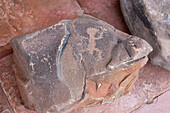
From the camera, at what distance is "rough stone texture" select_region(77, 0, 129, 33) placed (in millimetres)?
1722

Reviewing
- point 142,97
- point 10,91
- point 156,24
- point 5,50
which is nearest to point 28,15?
point 5,50

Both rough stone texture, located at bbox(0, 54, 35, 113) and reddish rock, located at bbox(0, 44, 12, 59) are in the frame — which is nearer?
rough stone texture, located at bbox(0, 54, 35, 113)

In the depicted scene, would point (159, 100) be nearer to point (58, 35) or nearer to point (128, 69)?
point (128, 69)

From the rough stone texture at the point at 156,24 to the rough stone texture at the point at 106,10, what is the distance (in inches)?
11.0

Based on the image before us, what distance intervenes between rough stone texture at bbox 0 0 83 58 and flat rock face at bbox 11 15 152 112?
46 cm

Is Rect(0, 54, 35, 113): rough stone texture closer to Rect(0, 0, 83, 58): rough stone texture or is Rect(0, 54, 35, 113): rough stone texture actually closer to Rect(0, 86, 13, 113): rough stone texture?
Rect(0, 86, 13, 113): rough stone texture

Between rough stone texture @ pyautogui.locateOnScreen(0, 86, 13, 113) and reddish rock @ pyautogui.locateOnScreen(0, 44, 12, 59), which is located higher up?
reddish rock @ pyautogui.locateOnScreen(0, 44, 12, 59)

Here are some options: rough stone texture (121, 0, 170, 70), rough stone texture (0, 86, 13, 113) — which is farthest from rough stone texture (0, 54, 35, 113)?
rough stone texture (121, 0, 170, 70)

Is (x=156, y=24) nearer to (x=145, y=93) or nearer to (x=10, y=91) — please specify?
(x=145, y=93)

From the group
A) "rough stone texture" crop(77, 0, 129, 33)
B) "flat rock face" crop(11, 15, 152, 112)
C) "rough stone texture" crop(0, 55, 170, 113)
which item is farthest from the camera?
"rough stone texture" crop(77, 0, 129, 33)

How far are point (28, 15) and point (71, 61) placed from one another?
30.5 inches

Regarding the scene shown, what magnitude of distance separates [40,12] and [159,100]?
3.95 feet

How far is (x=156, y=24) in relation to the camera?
1279 millimetres

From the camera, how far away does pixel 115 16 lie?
1739 mm
